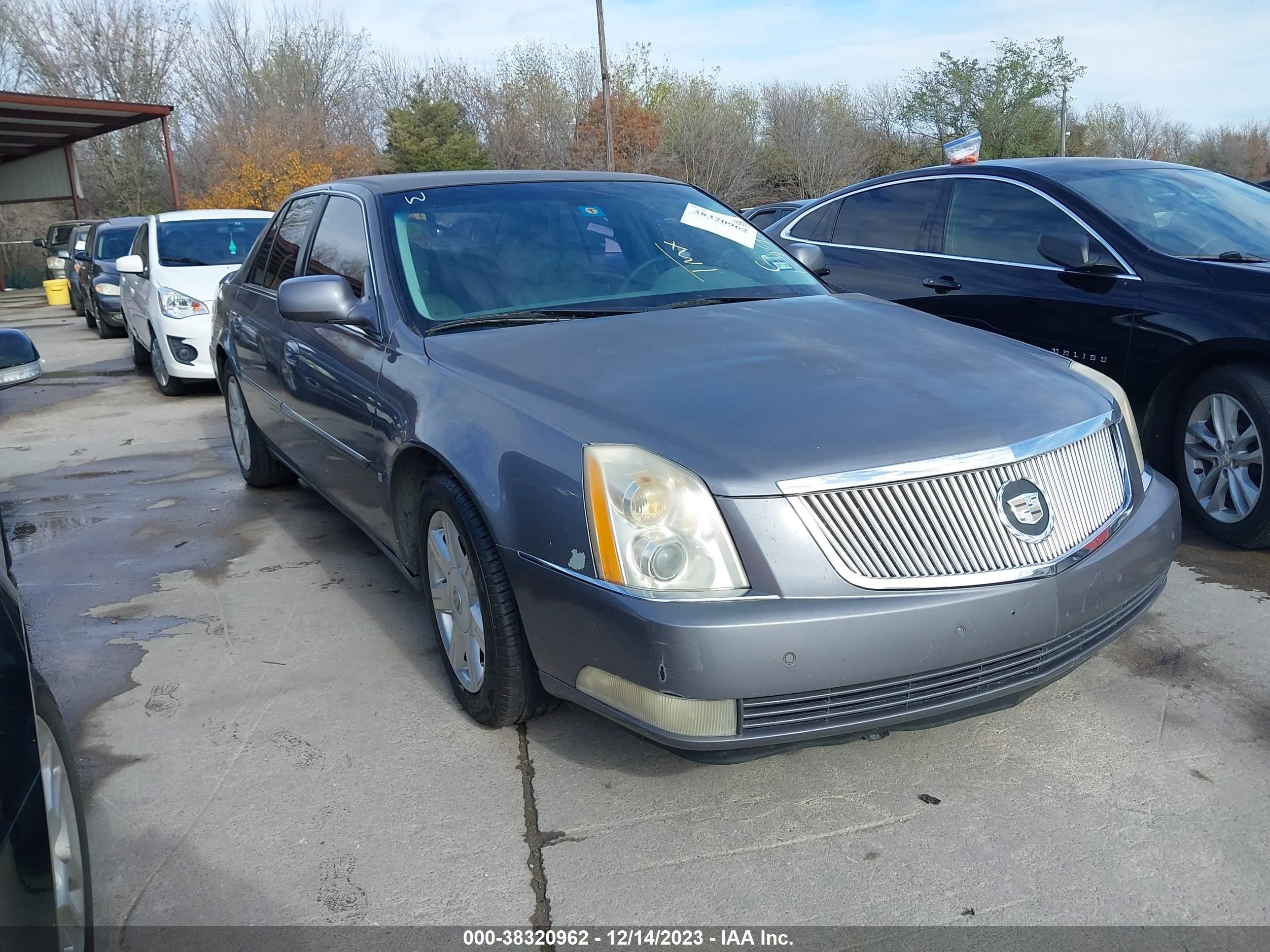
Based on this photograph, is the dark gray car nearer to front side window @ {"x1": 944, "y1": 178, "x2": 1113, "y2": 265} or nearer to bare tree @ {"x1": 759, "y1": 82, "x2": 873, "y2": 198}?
front side window @ {"x1": 944, "y1": 178, "x2": 1113, "y2": 265}

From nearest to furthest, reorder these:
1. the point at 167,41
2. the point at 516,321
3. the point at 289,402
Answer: the point at 516,321 → the point at 289,402 → the point at 167,41

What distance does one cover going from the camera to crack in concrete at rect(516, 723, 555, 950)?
2.33 metres

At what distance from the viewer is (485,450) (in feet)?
9.26

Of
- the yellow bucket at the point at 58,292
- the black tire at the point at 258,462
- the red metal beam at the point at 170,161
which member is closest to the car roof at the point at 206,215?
the black tire at the point at 258,462

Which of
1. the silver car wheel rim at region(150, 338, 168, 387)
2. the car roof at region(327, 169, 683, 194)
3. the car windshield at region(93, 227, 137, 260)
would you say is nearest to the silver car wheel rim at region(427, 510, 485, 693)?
the car roof at region(327, 169, 683, 194)

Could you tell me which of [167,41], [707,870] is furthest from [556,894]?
[167,41]

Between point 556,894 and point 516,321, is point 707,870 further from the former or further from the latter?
point 516,321

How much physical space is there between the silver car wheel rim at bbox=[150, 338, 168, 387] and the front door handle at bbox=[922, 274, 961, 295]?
6.61m

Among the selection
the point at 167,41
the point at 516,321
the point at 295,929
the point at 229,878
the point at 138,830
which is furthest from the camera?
the point at 167,41

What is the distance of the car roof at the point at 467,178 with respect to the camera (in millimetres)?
4074

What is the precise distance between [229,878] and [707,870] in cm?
111

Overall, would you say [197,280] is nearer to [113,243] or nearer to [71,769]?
[113,243]

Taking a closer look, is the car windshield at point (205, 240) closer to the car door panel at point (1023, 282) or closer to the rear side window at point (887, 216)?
the rear side window at point (887, 216)

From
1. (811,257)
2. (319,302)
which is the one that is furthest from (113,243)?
(811,257)
